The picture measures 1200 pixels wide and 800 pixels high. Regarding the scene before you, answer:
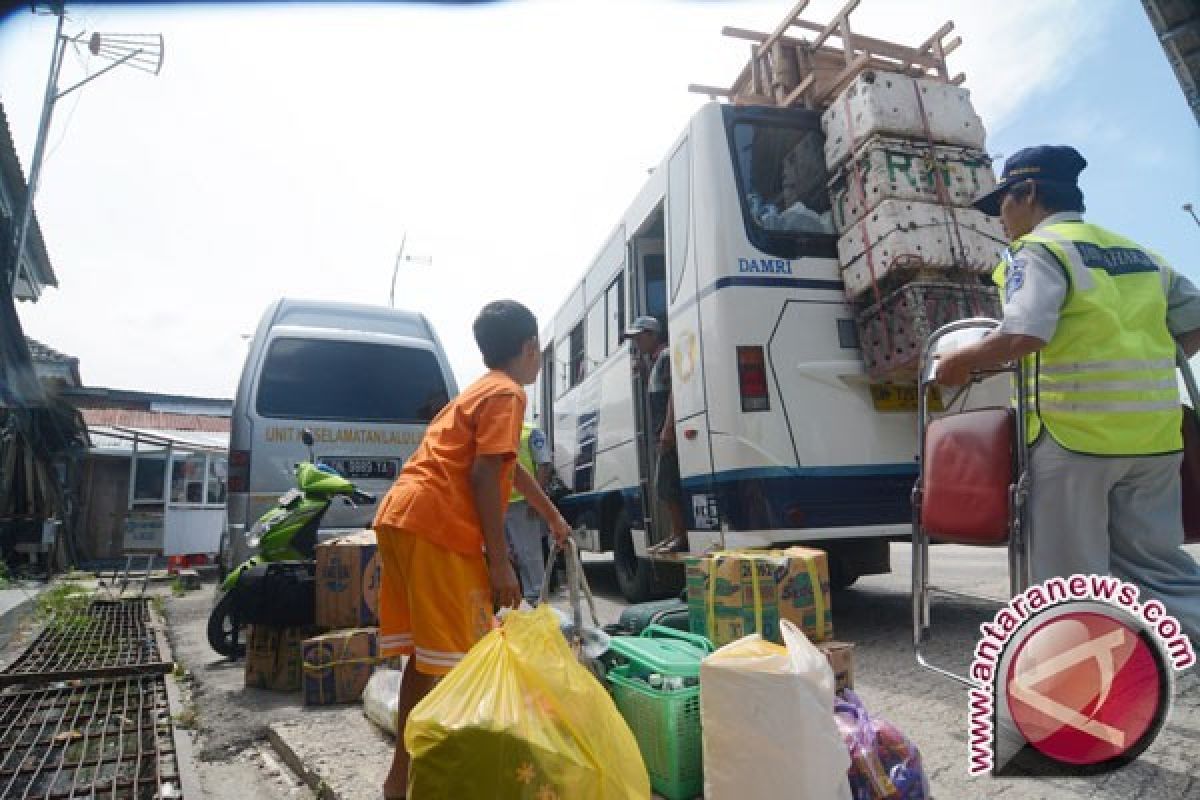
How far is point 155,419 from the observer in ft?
63.8

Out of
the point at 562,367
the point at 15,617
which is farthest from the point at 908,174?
→ the point at 15,617

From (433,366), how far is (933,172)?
13.0ft

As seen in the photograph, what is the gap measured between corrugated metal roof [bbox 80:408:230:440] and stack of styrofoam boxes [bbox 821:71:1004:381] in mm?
18910

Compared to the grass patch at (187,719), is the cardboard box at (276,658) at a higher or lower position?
higher

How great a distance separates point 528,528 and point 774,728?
3.02 m

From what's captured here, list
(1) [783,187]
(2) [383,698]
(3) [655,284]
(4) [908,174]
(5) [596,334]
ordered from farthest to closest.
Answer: (5) [596,334] < (3) [655,284] < (1) [783,187] < (4) [908,174] < (2) [383,698]

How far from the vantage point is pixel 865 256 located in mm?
3902

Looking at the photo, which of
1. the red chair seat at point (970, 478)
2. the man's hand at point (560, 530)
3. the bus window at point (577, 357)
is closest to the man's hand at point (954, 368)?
the red chair seat at point (970, 478)

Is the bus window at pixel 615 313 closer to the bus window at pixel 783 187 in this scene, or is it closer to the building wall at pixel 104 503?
the bus window at pixel 783 187

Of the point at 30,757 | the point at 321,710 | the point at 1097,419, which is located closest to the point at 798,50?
the point at 1097,419

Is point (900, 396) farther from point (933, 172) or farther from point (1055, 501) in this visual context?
point (1055, 501)

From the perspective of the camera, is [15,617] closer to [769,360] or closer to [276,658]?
[276,658]

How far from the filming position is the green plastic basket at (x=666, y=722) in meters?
1.94

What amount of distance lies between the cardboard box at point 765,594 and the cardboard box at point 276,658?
231 cm
